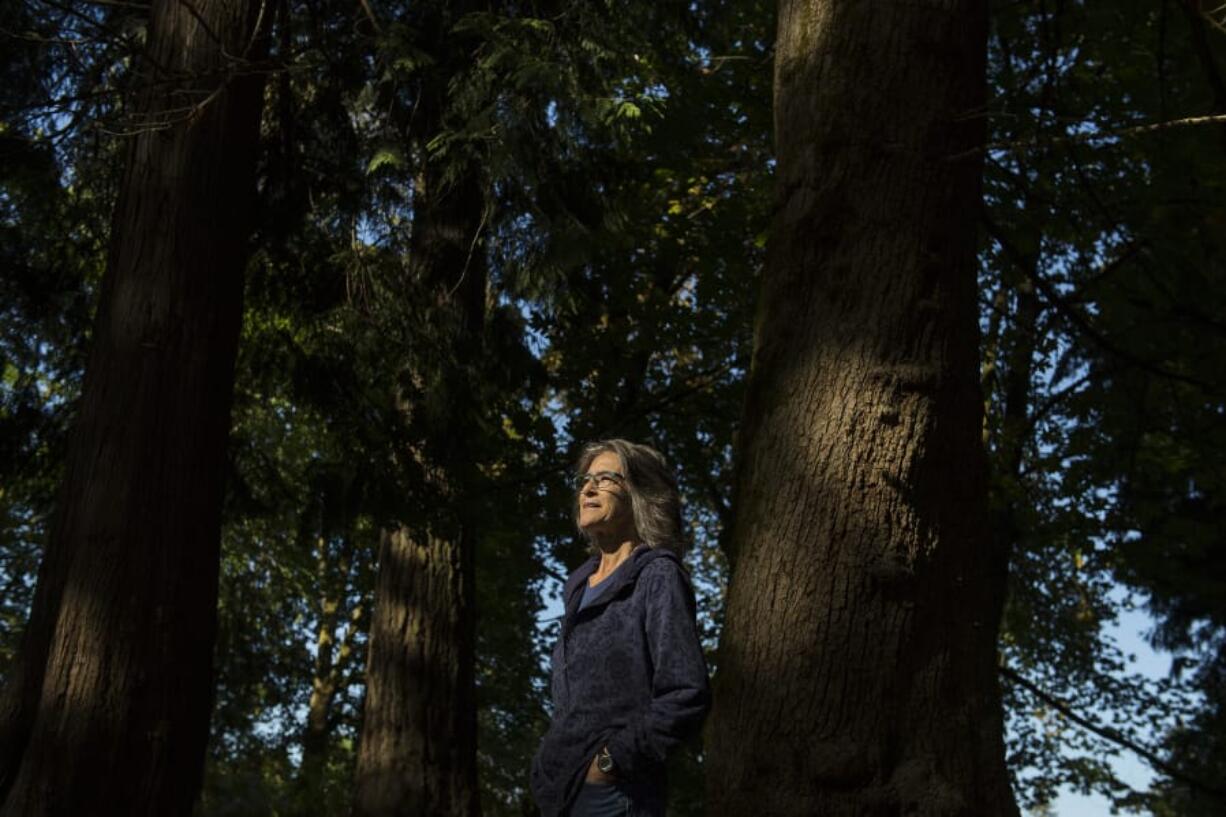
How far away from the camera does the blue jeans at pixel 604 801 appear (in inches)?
139

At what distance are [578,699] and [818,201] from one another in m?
1.52

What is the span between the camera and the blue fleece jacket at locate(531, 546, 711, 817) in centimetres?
348

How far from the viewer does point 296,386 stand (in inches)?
380

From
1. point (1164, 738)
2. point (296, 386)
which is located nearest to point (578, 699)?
point (296, 386)

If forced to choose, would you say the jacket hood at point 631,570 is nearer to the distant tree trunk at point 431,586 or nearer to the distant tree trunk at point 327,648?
the distant tree trunk at point 431,586

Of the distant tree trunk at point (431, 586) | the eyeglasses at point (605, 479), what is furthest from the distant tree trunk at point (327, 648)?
the eyeglasses at point (605, 479)

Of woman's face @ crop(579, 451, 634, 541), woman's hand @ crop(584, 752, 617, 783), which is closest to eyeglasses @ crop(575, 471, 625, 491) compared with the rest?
woman's face @ crop(579, 451, 634, 541)

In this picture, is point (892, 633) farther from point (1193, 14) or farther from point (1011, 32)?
point (1011, 32)

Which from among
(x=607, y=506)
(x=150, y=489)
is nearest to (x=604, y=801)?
(x=607, y=506)

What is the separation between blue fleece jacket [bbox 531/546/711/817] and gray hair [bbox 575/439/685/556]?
91mm

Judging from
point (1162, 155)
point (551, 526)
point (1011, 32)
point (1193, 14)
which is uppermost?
point (1011, 32)

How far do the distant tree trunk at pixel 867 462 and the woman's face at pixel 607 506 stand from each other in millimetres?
459

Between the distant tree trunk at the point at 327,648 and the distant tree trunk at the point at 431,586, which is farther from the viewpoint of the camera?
the distant tree trunk at the point at 327,648

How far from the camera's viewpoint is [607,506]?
3963 millimetres
